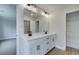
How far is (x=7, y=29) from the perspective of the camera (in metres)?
1.73

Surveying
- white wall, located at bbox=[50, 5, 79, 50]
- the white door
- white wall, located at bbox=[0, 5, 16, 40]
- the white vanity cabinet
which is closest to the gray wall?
white wall, located at bbox=[0, 5, 16, 40]

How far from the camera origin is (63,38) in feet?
Answer: 10.4

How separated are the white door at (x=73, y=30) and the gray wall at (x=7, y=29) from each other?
8.39ft

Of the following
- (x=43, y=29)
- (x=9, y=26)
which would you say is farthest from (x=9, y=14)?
(x=43, y=29)

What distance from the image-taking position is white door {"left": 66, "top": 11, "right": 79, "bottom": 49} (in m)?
3.25

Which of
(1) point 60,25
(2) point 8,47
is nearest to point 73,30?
(1) point 60,25

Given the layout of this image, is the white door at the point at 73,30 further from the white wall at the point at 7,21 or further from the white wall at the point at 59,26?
the white wall at the point at 7,21

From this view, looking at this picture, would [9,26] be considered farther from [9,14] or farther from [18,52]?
[18,52]

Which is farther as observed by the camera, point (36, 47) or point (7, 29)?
point (36, 47)

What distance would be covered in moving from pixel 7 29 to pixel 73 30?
2.73m

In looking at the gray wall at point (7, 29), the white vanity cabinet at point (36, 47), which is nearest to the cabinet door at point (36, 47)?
the white vanity cabinet at point (36, 47)

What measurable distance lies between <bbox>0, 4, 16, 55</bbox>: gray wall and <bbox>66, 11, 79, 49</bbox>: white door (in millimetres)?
2557

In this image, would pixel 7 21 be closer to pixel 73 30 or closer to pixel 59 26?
pixel 59 26
